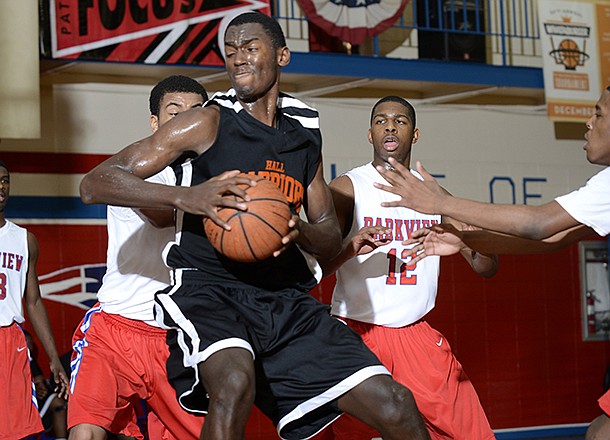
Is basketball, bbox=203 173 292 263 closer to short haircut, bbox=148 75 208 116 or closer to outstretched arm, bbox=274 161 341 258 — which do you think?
outstretched arm, bbox=274 161 341 258

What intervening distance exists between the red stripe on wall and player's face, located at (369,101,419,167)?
3938 millimetres

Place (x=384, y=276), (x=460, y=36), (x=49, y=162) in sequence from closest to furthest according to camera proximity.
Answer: (x=384, y=276) < (x=49, y=162) < (x=460, y=36)

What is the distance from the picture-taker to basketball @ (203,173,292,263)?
3986 millimetres

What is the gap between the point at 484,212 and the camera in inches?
175

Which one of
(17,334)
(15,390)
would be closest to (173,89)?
(17,334)

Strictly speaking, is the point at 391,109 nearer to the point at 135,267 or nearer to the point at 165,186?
the point at 135,267

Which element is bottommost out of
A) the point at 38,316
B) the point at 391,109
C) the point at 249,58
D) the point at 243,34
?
the point at 38,316

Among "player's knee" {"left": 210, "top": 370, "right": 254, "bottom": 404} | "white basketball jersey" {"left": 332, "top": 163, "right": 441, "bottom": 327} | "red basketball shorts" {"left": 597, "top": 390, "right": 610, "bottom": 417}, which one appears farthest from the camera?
"white basketball jersey" {"left": 332, "top": 163, "right": 441, "bottom": 327}

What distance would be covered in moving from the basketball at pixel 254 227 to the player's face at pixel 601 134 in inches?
61.4

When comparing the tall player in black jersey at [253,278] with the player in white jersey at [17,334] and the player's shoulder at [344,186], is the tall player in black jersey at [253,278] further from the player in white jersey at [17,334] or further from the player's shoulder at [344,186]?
the player in white jersey at [17,334]

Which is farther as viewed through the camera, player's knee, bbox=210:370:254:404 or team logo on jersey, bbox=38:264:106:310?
team logo on jersey, bbox=38:264:106:310

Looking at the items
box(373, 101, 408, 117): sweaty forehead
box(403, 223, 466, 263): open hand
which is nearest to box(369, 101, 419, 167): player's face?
box(373, 101, 408, 117): sweaty forehead

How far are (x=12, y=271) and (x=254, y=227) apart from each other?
3484 millimetres

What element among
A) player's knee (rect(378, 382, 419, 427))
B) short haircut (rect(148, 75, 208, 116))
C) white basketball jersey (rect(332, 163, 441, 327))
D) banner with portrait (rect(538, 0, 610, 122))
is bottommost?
player's knee (rect(378, 382, 419, 427))
